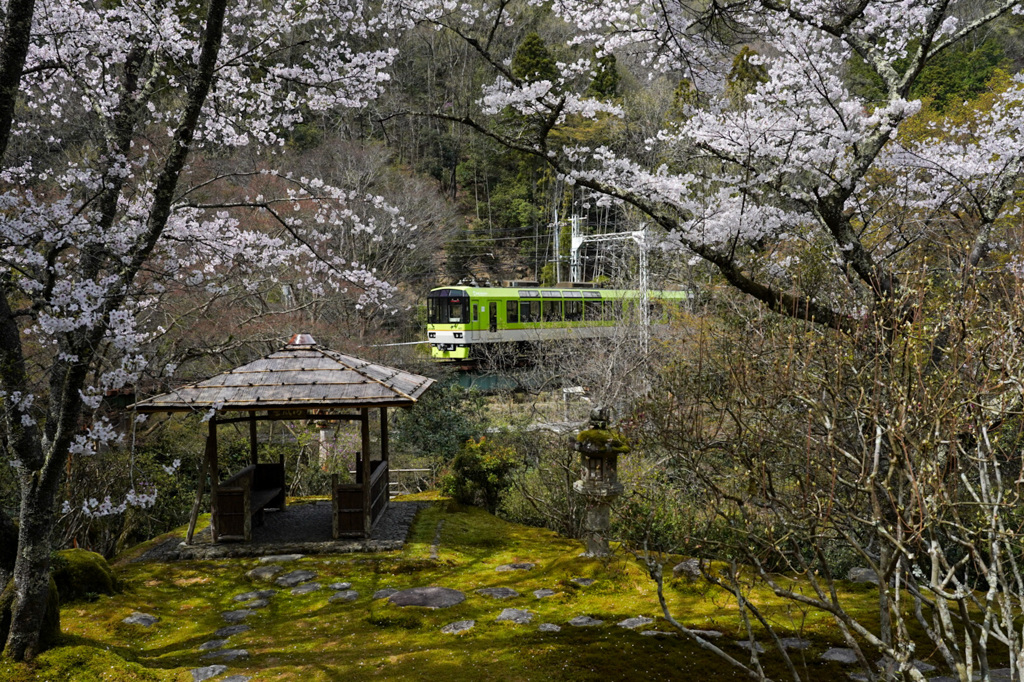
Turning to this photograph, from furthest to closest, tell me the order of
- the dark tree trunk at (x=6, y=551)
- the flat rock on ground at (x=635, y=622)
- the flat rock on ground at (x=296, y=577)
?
the flat rock on ground at (x=296, y=577), the flat rock on ground at (x=635, y=622), the dark tree trunk at (x=6, y=551)

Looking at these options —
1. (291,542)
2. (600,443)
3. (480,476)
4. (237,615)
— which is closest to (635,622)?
(600,443)

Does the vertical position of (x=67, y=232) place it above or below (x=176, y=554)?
above

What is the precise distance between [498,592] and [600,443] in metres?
1.63

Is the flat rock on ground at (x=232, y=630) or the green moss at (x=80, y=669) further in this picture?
the flat rock on ground at (x=232, y=630)

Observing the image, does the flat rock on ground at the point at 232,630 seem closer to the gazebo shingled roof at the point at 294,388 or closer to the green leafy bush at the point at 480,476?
the gazebo shingled roof at the point at 294,388

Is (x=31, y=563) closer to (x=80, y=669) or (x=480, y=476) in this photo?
Result: (x=80, y=669)

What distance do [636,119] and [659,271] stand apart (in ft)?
27.8

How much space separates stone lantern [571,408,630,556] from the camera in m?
5.74

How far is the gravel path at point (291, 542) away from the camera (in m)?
7.14

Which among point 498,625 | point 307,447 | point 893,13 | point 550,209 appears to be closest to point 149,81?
point 498,625

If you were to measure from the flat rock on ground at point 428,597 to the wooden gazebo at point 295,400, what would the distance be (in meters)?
1.66

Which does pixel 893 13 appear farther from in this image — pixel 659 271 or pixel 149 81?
pixel 659 271

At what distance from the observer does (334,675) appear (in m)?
4.16

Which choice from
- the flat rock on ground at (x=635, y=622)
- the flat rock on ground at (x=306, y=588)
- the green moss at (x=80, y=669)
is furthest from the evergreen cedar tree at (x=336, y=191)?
the flat rock on ground at (x=635, y=622)
